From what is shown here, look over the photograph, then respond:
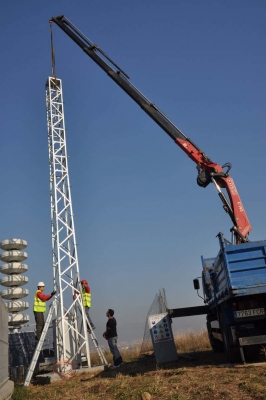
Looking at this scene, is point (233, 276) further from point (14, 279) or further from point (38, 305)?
point (14, 279)

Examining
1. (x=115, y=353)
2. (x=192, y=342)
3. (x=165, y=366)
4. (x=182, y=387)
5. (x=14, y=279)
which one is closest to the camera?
(x=182, y=387)

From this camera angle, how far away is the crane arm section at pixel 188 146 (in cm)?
1088

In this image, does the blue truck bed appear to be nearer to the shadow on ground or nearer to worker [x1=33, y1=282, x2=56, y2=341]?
the shadow on ground

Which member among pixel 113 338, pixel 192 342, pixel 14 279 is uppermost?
pixel 14 279

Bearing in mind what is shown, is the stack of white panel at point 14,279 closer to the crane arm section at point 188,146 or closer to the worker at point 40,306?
the worker at point 40,306

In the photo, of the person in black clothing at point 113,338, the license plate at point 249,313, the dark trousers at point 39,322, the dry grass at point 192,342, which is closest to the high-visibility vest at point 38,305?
the dark trousers at point 39,322

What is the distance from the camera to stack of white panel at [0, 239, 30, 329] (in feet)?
51.0

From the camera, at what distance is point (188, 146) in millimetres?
12594

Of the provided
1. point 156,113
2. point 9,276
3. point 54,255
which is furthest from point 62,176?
point 9,276

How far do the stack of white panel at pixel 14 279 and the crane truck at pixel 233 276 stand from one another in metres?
6.61

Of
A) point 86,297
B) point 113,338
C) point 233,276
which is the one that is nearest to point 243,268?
point 233,276

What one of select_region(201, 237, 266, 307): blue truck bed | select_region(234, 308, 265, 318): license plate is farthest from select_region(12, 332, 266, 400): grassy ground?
select_region(201, 237, 266, 307): blue truck bed

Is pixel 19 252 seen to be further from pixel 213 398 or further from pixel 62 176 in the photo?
pixel 213 398

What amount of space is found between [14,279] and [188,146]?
8.59 m
